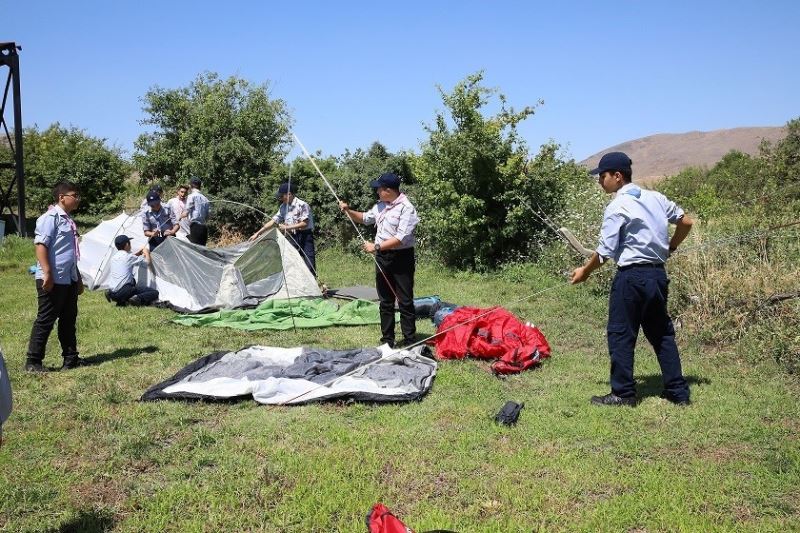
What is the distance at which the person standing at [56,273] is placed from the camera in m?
5.70

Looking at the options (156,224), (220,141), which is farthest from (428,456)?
(220,141)

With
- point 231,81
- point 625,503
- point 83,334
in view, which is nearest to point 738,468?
point 625,503

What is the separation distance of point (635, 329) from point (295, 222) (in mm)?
5671

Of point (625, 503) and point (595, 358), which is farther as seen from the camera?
point (595, 358)

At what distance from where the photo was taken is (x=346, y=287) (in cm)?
1053

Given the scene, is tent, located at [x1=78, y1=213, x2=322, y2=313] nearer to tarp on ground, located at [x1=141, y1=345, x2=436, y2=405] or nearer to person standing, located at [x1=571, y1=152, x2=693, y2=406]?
tarp on ground, located at [x1=141, y1=345, x2=436, y2=405]

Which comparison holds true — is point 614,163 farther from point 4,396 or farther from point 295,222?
point 295,222

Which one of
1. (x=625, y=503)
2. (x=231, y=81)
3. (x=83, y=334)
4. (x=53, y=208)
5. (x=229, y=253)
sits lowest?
(x=625, y=503)

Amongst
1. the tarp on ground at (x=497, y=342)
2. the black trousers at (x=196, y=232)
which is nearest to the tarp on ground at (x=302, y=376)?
the tarp on ground at (x=497, y=342)

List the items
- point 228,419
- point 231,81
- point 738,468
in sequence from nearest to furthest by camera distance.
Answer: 1. point 738,468
2. point 228,419
3. point 231,81

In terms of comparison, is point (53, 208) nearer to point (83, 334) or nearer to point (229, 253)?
point (83, 334)

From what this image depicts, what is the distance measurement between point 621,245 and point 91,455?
386 centimetres

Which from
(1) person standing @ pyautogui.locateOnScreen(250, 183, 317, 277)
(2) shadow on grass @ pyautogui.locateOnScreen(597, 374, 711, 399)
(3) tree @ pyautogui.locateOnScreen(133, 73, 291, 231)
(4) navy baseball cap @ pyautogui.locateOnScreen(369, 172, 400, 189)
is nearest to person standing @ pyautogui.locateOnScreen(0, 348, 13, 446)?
(4) navy baseball cap @ pyautogui.locateOnScreen(369, 172, 400, 189)

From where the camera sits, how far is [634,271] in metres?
4.64
